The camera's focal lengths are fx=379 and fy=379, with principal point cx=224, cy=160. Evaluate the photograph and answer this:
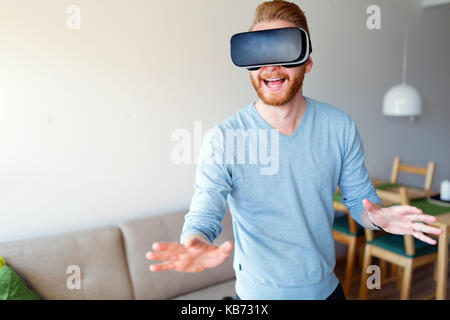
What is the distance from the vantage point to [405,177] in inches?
129

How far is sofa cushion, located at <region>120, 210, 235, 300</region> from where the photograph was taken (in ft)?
5.99

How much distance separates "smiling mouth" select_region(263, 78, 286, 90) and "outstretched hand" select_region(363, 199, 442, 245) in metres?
0.36

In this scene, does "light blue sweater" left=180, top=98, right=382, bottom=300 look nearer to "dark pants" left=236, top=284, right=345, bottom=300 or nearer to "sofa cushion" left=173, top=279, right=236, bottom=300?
"dark pants" left=236, top=284, right=345, bottom=300

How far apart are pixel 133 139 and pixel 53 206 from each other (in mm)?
506

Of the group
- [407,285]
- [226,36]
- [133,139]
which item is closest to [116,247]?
[133,139]

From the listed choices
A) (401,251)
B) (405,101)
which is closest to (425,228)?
(401,251)

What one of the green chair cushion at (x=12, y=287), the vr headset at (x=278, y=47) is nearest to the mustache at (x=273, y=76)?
the vr headset at (x=278, y=47)

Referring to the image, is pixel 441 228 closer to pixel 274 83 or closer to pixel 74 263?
pixel 274 83

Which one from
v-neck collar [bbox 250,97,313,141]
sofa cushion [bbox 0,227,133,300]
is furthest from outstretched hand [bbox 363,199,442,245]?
sofa cushion [bbox 0,227,133,300]

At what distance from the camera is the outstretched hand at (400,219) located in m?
0.79

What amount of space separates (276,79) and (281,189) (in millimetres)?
289

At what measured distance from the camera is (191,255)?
1.97ft

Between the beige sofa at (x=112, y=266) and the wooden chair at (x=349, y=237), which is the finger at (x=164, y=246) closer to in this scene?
the beige sofa at (x=112, y=266)

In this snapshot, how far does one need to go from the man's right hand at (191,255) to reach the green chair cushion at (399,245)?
6.09 ft
